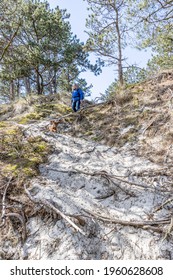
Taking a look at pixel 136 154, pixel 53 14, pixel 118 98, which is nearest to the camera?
pixel 136 154

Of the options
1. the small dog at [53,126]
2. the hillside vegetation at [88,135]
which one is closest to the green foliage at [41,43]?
the hillside vegetation at [88,135]

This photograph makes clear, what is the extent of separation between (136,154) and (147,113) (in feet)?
5.13

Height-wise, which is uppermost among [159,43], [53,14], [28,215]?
[53,14]

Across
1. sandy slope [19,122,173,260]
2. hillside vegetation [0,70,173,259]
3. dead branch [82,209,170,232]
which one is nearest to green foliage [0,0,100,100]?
hillside vegetation [0,70,173,259]

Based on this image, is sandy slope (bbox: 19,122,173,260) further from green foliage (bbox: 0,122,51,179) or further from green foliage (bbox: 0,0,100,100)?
green foliage (bbox: 0,0,100,100)

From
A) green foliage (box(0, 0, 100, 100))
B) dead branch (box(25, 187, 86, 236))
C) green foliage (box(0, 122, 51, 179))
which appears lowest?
dead branch (box(25, 187, 86, 236))

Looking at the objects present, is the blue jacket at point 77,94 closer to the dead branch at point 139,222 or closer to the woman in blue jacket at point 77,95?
the woman in blue jacket at point 77,95

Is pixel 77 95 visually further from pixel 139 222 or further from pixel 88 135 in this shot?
pixel 139 222

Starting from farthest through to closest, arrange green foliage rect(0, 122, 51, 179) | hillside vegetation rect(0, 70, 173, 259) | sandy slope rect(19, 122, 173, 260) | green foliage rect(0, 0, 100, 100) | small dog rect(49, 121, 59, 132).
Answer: green foliage rect(0, 0, 100, 100), small dog rect(49, 121, 59, 132), green foliage rect(0, 122, 51, 179), hillside vegetation rect(0, 70, 173, 259), sandy slope rect(19, 122, 173, 260)

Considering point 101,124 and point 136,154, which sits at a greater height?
point 101,124

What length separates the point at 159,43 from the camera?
29.5 feet
